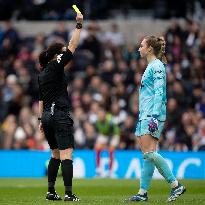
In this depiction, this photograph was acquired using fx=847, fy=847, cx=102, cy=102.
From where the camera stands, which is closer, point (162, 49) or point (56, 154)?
point (162, 49)

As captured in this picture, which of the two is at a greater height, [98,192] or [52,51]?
[52,51]

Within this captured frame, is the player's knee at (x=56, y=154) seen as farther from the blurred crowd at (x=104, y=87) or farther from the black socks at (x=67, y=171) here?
the blurred crowd at (x=104, y=87)

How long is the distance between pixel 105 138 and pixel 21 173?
257 cm

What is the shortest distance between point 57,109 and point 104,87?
39.0ft

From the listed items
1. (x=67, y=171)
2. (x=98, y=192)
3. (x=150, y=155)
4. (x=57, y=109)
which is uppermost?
(x=57, y=109)

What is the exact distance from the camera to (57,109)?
12492 mm

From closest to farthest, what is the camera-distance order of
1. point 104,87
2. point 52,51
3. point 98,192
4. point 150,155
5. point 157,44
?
point 150,155 → point 157,44 → point 52,51 → point 98,192 → point 104,87

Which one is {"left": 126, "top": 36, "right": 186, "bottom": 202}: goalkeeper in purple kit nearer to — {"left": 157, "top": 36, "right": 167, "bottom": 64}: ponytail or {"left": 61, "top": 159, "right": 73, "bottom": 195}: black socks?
{"left": 157, "top": 36, "right": 167, "bottom": 64}: ponytail

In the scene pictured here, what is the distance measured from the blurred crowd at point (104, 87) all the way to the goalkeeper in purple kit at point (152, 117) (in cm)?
969

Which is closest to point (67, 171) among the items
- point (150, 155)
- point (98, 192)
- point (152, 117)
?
point (150, 155)

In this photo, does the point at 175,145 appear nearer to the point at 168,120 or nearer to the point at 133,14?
the point at 168,120

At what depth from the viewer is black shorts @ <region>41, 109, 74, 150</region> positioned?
485 inches

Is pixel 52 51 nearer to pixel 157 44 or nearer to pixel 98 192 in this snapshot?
pixel 157 44

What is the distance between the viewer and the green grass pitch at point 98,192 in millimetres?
12305
